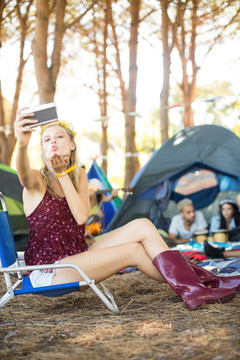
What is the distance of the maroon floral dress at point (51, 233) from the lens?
7.71 ft

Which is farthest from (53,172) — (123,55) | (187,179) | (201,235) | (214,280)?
(123,55)

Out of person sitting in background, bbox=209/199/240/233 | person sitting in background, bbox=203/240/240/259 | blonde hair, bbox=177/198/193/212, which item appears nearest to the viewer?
person sitting in background, bbox=203/240/240/259

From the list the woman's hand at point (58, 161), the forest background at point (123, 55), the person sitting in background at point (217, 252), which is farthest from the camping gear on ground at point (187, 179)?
the woman's hand at point (58, 161)

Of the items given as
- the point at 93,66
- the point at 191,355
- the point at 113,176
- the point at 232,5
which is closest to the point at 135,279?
the point at 191,355

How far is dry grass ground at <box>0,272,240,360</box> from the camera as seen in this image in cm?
168

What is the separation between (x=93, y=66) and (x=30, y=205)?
33.7 feet

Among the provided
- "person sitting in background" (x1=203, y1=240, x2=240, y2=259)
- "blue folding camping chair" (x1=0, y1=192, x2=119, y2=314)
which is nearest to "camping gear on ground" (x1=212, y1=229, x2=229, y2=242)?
"person sitting in background" (x1=203, y1=240, x2=240, y2=259)

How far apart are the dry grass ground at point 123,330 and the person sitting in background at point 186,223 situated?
2392 mm

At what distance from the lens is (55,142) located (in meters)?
2.43

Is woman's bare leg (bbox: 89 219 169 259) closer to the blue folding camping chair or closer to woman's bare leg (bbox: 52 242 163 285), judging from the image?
woman's bare leg (bbox: 52 242 163 285)

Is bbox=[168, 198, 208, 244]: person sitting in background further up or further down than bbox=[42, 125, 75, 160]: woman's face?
further down

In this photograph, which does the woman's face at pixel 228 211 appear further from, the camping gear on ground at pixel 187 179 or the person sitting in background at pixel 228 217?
the camping gear on ground at pixel 187 179

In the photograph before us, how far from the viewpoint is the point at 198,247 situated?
4527 millimetres

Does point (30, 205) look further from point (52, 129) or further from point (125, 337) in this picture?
point (125, 337)
